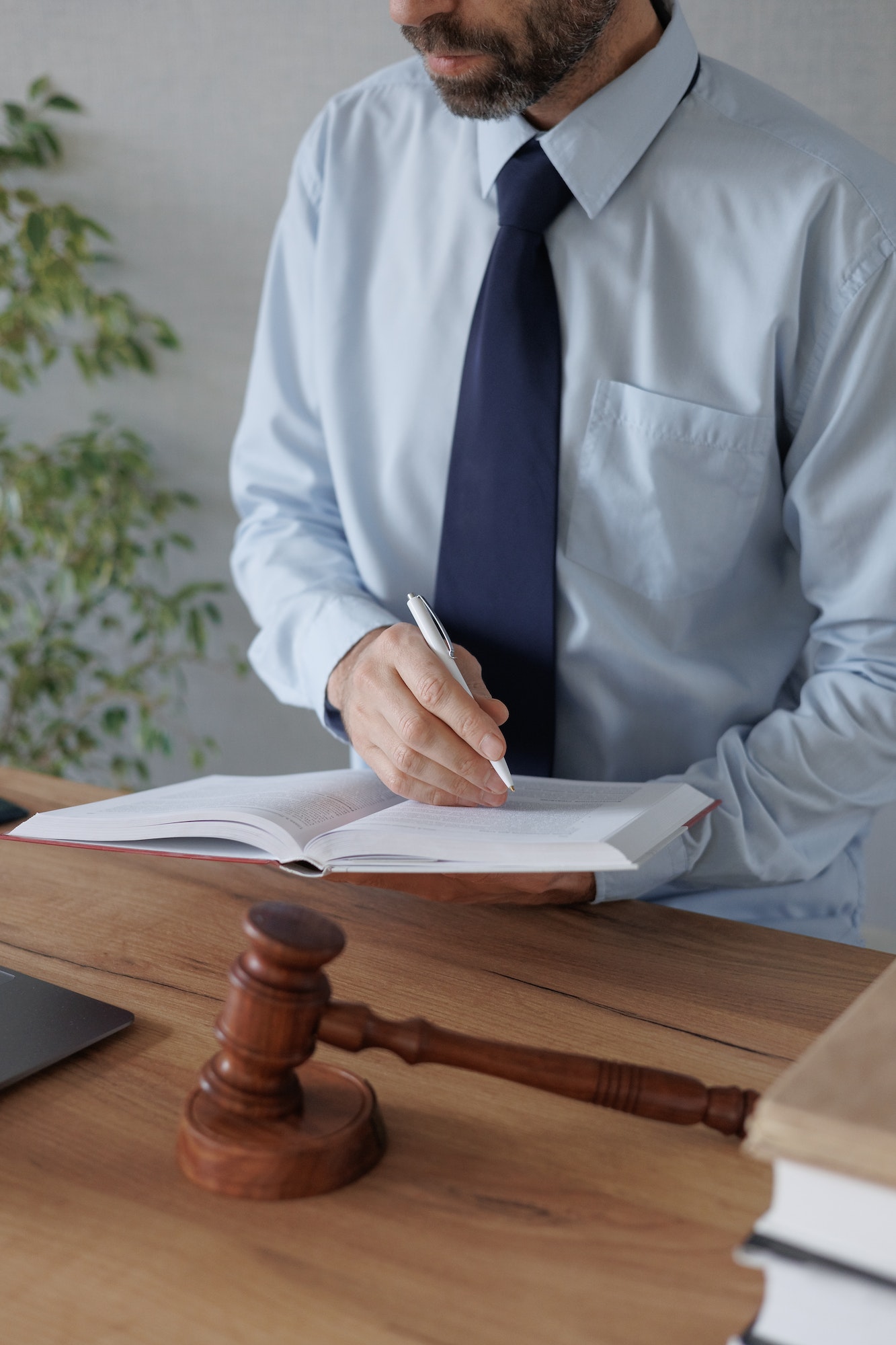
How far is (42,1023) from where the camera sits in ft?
2.46

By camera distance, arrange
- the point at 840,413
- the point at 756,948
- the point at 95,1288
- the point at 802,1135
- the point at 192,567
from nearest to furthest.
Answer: the point at 802,1135, the point at 95,1288, the point at 756,948, the point at 840,413, the point at 192,567

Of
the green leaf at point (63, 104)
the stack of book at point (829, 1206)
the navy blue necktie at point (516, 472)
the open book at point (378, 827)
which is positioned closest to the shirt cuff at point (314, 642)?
the navy blue necktie at point (516, 472)

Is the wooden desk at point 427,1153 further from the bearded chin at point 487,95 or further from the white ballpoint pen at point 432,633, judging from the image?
the bearded chin at point 487,95

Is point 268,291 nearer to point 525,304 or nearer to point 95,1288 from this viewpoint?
point 525,304

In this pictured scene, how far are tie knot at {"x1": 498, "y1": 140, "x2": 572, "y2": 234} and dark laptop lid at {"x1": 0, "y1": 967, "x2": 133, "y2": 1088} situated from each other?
2.89ft

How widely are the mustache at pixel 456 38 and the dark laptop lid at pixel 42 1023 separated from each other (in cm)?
95

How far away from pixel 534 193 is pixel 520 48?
0.13 metres

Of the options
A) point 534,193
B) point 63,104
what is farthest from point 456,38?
point 63,104

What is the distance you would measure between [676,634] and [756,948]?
1.43 feet

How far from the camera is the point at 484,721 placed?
94 cm

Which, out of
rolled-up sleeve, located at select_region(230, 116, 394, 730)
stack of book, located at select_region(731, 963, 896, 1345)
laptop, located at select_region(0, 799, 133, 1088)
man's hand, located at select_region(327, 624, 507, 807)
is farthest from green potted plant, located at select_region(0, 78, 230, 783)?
stack of book, located at select_region(731, 963, 896, 1345)

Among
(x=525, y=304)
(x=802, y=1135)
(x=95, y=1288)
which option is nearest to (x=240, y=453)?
(x=525, y=304)

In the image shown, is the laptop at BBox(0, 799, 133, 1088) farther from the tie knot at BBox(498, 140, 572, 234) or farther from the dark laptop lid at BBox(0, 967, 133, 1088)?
the tie knot at BBox(498, 140, 572, 234)

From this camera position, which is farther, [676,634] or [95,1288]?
[676,634]
